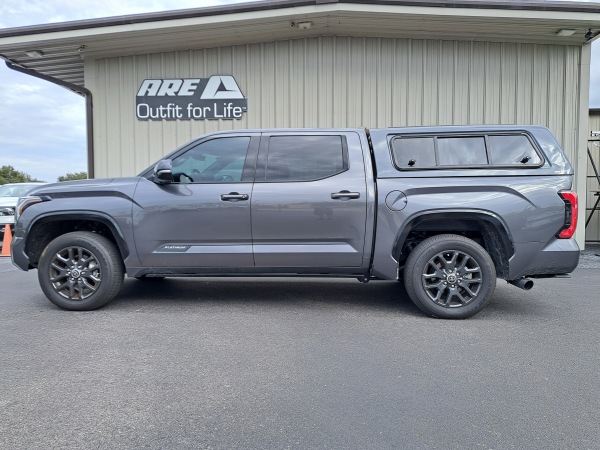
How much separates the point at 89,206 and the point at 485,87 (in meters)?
7.99

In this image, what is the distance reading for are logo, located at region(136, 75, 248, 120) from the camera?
934 centimetres

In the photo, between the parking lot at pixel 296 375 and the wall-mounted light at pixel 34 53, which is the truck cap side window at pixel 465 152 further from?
the wall-mounted light at pixel 34 53

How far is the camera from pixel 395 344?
3.71 meters

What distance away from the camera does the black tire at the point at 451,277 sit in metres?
4.33

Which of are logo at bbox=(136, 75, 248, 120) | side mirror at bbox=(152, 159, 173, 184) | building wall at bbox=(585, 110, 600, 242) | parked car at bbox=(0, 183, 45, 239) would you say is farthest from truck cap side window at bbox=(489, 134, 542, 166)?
parked car at bbox=(0, 183, 45, 239)

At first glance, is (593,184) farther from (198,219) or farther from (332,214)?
(198,219)

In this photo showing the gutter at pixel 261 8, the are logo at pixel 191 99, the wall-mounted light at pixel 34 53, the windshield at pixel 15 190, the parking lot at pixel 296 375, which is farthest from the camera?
the windshield at pixel 15 190

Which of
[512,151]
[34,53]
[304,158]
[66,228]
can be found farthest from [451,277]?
[34,53]

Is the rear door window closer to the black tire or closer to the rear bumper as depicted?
the black tire

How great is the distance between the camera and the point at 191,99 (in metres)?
9.40

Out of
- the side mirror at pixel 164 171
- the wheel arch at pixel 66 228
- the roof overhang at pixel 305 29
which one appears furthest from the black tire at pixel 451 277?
the roof overhang at pixel 305 29

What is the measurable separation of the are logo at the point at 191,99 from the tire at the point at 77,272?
539cm

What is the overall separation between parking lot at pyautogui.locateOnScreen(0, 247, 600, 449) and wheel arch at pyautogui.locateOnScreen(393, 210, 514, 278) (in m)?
0.65

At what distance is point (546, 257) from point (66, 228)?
504 cm
